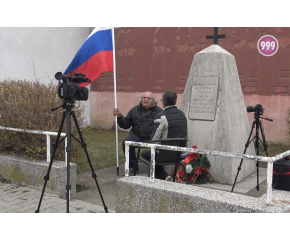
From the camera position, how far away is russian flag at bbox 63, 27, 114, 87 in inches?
235

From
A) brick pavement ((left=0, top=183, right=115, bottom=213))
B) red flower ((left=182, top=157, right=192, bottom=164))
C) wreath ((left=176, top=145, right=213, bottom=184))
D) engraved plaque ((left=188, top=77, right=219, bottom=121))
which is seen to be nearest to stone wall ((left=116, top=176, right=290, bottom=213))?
brick pavement ((left=0, top=183, right=115, bottom=213))

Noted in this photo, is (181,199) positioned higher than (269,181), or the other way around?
(269,181)

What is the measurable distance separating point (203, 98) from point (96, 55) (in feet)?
6.59

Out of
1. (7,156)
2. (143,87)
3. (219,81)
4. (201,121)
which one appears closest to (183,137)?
(201,121)

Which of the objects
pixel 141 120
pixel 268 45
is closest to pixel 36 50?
pixel 141 120

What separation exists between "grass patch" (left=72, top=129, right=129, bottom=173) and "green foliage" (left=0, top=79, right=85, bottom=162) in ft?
1.94

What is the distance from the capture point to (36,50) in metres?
11.6

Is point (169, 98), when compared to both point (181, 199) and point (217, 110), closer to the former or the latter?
point (217, 110)

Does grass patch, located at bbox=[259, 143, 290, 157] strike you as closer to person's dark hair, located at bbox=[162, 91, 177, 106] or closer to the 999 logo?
the 999 logo

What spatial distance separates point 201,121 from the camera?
5.48 meters

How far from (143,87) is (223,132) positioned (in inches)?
256

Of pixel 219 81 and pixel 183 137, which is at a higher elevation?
pixel 219 81
